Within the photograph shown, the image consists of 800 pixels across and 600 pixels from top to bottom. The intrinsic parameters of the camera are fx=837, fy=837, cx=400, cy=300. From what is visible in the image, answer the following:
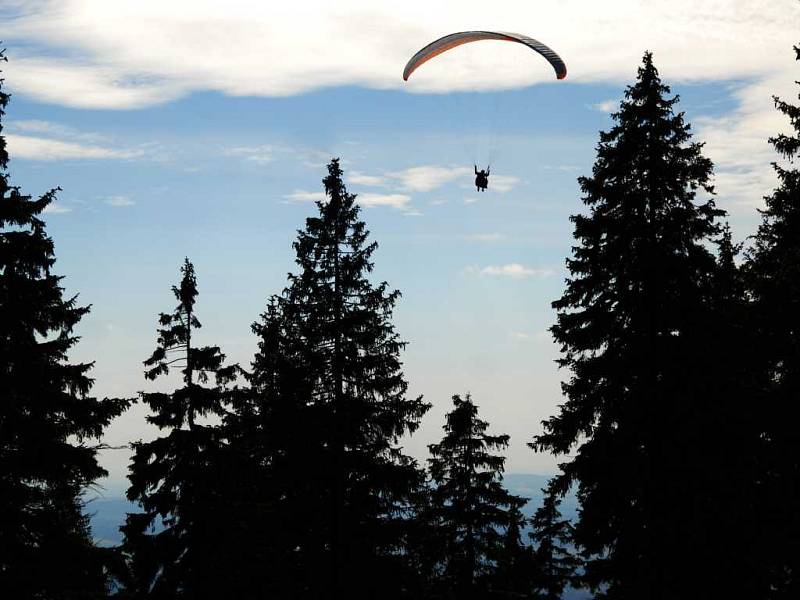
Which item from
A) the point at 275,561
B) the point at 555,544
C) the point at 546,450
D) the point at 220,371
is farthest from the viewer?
the point at 555,544

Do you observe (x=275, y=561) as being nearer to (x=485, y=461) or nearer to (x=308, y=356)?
(x=308, y=356)

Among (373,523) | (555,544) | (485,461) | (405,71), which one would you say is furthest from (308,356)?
(555,544)

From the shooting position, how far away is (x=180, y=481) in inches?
993

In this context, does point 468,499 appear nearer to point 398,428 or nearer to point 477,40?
point 398,428

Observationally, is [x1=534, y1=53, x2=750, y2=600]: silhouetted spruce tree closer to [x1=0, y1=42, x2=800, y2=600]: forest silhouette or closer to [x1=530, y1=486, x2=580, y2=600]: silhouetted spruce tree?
[x1=0, y1=42, x2=800, y2=600]: forest silhouette

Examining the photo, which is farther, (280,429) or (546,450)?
(280,429)

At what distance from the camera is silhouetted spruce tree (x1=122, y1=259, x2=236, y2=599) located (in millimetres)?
24703

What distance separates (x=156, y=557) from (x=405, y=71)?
18839 millimetres

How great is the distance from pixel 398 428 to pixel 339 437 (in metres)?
1.95

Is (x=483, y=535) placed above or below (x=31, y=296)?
below

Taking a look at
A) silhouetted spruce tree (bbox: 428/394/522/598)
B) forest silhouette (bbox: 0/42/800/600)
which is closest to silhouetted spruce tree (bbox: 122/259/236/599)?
forest silhouette (bbox: 0/42/800/600)

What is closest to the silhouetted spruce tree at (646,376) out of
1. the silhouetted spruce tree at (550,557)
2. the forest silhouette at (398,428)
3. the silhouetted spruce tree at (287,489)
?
the forest silhouette at (398,428)

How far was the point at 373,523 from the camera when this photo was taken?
81.0 ft

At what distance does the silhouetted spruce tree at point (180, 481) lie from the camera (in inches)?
973
